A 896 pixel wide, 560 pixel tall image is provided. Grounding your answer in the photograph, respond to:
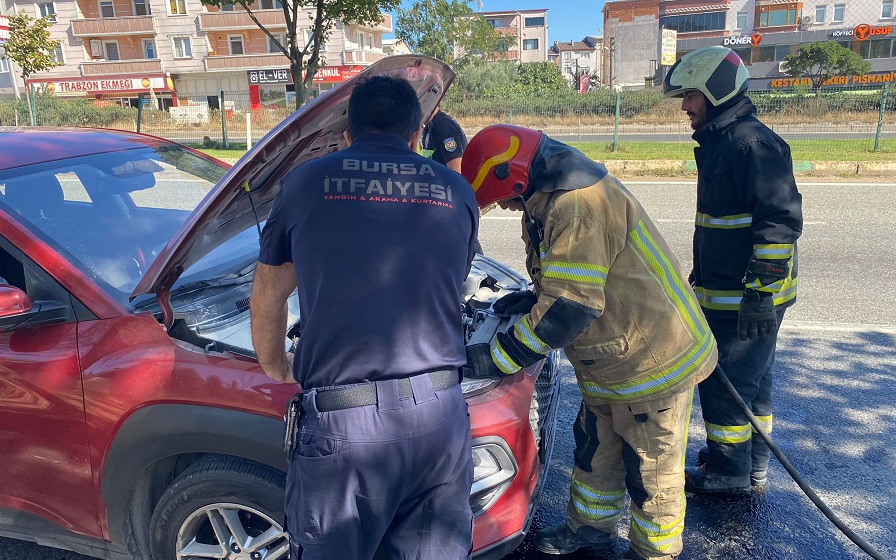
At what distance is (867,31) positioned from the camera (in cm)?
4712

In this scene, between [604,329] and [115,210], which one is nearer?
[604,329]

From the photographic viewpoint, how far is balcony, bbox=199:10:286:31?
4488 centimetres

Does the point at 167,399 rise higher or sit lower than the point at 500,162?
lower

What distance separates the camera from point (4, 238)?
93.4 inches

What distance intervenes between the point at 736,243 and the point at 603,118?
20748mm

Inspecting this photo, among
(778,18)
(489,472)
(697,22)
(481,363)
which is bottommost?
(489,472)

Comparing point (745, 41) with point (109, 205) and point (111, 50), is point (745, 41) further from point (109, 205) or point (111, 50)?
point (109, 205)

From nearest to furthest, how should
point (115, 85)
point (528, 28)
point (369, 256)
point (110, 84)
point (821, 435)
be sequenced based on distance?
1. point (369, 256)
2. point (821, 435)
3. point (110, 84)
4. point (115, 85)
5. point (528, 28)

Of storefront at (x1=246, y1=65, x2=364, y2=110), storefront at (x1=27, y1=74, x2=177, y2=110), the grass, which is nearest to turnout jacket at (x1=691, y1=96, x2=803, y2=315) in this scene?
storefront at (x1=246, y1=65, x2=364, y2=110)

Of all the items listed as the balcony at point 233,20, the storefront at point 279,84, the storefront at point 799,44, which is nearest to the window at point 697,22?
the storefront at point 799,44

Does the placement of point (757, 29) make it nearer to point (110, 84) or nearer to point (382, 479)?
point (110, 84)

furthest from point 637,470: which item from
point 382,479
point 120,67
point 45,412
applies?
point 120,67

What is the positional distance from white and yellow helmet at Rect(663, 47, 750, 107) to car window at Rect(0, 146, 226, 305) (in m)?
2.33

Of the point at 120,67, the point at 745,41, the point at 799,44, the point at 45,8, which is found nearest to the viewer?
the point at 120,67
